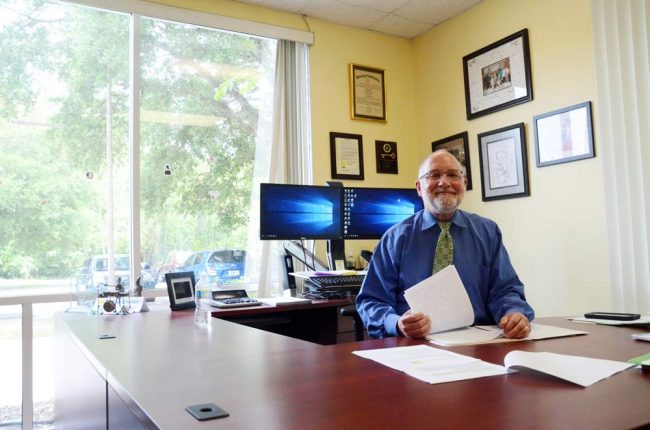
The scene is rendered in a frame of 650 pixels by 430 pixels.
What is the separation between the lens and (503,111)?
3471mm

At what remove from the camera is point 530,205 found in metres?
3.28

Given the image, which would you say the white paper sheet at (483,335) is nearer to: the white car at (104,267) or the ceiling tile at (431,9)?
the white car at (104,267)

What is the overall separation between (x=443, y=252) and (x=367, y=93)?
2.43 metres

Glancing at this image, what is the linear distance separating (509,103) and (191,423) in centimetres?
318

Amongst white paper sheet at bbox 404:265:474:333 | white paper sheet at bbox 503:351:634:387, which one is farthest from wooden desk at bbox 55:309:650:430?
white paper sheet at bbox 404:265:474:333

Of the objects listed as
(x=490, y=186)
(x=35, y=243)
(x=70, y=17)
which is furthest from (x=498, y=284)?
(x=70, y=17)

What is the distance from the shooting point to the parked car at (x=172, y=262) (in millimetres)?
3328

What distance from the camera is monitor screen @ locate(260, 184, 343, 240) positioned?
2947 millimetres

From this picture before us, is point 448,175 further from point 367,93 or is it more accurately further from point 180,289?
point 367,93

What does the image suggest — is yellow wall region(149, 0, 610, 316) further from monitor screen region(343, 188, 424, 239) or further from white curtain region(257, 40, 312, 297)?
monitor screen region(343, 188, 424, 239)

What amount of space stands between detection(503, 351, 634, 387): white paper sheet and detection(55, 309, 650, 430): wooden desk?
0.06 ft

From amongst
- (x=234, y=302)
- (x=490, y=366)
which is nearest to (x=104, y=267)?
(x=234, y=302)

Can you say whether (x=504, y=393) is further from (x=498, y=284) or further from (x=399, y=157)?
(x=399, y=157)

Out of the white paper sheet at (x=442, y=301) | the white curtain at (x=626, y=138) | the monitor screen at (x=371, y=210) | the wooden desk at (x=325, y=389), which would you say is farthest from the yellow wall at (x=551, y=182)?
the white paper sheet at (x=442, y=301)
